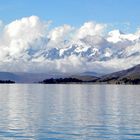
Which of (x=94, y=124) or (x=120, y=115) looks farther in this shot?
(x=120, y=115)

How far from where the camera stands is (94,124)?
64562mm

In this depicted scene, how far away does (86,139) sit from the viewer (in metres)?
51.8

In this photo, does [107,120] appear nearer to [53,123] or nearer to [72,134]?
[53,123]

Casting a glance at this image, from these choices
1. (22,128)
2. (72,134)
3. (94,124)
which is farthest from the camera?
(94,124)

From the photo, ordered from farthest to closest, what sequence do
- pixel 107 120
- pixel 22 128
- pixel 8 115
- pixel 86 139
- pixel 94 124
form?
pixel 8 115, pixel 107 120, pixel 94 124, pixel 22 128, pixel 86 139

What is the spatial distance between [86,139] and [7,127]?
1244 cm

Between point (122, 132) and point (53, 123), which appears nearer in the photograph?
point (122, 132)

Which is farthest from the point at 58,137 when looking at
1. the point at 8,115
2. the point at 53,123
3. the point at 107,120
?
the point at 8,115

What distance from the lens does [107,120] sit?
69750mm

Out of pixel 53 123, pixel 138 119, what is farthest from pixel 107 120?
pixel 53 123

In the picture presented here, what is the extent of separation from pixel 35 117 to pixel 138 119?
14870mm

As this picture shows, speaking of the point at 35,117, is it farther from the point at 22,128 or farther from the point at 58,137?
the point at 58,137

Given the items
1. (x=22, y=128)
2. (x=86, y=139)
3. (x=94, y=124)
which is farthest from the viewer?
(x=94, y=124)

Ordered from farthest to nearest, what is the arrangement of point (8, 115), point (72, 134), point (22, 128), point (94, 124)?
1. point (8, 115)
2. point (94, 124)
3. point (22, 128)
4. point (72, 134)
